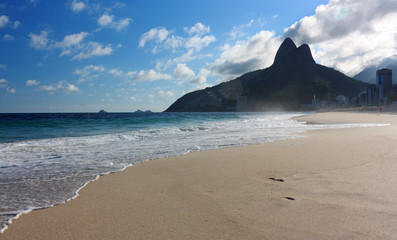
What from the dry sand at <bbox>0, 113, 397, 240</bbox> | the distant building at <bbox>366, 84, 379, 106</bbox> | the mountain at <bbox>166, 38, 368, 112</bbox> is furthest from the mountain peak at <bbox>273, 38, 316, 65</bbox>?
the dry sand at <bbox>0, 113, 397, 240</bbox>

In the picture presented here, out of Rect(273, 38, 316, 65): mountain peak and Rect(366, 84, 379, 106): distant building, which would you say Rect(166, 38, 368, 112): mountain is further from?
Rect(366, 84, 379, 106): distant building

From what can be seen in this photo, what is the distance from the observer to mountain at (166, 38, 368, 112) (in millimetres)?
146500

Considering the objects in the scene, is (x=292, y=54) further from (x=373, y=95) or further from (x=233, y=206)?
(x=233, y=206)

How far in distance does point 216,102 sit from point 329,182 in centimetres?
15811

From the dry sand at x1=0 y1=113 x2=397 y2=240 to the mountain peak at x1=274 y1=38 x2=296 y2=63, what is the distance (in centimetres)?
19450

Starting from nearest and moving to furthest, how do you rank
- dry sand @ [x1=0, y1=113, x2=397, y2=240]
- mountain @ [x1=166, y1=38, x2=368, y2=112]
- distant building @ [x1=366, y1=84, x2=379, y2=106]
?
dry sand @ [x1=0, y1=113, x2=397, y2=240] → distant building @ [x1=366, y1=84, x2=379, y2=106] → mountain @ [x1=166, y1=38, x2=368, y2=112]

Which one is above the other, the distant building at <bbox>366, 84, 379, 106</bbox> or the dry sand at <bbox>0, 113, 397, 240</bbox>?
the distant building at <bbox>366, 84, 379, 106</bbox>

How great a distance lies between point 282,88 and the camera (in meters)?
168

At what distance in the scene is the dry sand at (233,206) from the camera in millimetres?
2141

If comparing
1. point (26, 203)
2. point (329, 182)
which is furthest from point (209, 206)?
point (26, 203)

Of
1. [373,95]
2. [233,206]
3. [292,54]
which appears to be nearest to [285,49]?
[292,54]

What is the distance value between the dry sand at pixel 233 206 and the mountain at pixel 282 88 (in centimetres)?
14293

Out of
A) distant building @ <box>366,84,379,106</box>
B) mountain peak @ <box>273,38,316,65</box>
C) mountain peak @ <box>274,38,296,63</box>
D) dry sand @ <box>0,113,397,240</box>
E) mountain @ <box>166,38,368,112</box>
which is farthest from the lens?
mountain peak @ <box>274,38,296,63</box>

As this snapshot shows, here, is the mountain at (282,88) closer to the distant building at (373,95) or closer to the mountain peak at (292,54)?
the mountain peak at (292,54)
